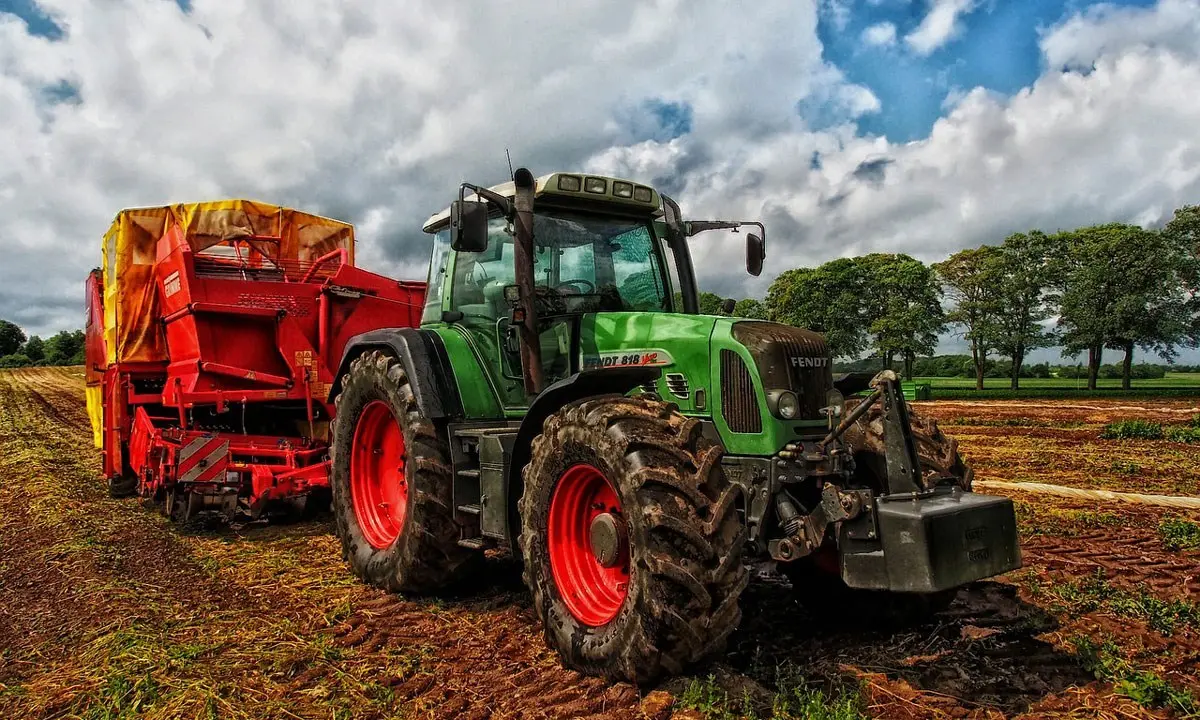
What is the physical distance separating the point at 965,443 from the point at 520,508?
1281 centimetres

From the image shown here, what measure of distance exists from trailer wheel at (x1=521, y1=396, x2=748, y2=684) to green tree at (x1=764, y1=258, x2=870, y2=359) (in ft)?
140

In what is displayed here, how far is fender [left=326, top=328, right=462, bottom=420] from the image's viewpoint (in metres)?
5.34

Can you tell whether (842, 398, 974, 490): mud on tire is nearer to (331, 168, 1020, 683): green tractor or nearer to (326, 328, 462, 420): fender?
(331, 168, 1020, 683): green tractor

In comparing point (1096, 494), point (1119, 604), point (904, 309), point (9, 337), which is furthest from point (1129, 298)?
point (9, 337)

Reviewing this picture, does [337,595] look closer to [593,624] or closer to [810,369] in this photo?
[593,624]

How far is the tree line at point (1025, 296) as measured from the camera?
38531 millimetres

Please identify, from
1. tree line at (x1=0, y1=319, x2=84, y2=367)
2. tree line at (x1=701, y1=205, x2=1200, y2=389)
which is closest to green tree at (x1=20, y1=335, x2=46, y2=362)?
tree line at (x1=0, y1=319, x2=84, y2=367)

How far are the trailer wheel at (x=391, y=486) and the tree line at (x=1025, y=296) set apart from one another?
94.4 feet

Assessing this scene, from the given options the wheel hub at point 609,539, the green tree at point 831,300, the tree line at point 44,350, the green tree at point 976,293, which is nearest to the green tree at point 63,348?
the tree line at point 44,350

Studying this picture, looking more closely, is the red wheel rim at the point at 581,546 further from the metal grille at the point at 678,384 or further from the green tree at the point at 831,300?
the green tree at the point at 831,300

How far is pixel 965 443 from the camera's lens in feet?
49.1

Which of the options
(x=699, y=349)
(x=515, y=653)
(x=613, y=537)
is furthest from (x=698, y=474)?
(x=515, y=653)

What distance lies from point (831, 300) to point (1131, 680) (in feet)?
164

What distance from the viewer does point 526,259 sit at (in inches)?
192
